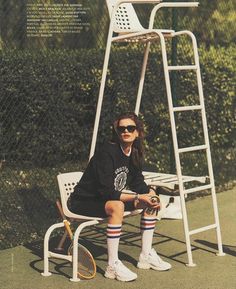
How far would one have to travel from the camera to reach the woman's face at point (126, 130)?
17.2 ft

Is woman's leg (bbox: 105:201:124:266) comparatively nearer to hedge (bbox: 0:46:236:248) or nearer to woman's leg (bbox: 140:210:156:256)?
woman's leg (bbox: 140:210:156:256)

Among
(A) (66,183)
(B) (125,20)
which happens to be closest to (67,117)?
(B) (125,20)

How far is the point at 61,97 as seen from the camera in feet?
27.3

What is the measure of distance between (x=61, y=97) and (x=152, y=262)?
3.39 m

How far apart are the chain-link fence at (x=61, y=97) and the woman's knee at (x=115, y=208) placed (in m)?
1.37

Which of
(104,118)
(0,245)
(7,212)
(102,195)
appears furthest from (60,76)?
(102,195)

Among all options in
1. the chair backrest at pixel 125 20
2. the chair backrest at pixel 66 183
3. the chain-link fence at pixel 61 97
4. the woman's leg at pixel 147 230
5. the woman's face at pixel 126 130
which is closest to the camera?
the woman's face at pixel 126 130

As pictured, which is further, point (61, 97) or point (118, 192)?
point (61, 97)

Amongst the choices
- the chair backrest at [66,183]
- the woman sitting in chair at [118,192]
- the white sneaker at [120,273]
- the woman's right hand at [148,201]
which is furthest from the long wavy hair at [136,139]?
the white sneaker at [120,273]

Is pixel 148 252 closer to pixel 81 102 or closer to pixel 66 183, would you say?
pixel 66 183

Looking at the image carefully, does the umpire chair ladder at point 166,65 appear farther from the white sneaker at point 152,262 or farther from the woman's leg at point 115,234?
the woman's leg at point 115,234

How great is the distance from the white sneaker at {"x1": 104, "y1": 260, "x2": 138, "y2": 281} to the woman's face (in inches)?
34.2

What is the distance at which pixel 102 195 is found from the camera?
17.0ft

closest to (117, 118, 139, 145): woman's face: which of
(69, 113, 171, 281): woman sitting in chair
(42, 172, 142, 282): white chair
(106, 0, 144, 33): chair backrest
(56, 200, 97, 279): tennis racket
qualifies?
(69, 113, 171, 281): woman sitting in chair
